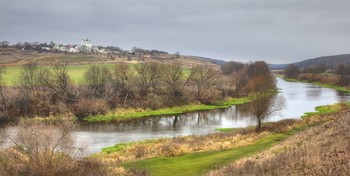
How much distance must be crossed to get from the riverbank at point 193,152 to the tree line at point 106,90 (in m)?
15.0

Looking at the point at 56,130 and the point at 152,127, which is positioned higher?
the point at 56,130

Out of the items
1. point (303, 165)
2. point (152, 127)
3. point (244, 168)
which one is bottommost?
point (152, 127)

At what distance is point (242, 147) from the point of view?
32.8 metres

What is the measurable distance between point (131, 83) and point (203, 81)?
66.0 ft

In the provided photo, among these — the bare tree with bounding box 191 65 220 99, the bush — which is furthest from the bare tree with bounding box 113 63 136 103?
the bare tree with bounding box 191 65 220 99

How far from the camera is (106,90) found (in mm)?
74125

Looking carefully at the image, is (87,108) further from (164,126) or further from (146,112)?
(164,126)

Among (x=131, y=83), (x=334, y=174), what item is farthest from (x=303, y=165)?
(x=131, y=83)

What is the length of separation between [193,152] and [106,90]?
147ft

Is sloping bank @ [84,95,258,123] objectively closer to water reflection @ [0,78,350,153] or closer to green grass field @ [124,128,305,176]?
water reflection @ [0,78,350,153]

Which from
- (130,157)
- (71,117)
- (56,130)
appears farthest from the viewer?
(71,117)

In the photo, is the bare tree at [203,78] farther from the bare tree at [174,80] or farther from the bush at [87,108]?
the bush at [87,108]

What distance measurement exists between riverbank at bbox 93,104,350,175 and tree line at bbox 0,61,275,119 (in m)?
15.0

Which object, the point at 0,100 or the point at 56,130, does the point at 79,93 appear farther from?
the point at 56,130
